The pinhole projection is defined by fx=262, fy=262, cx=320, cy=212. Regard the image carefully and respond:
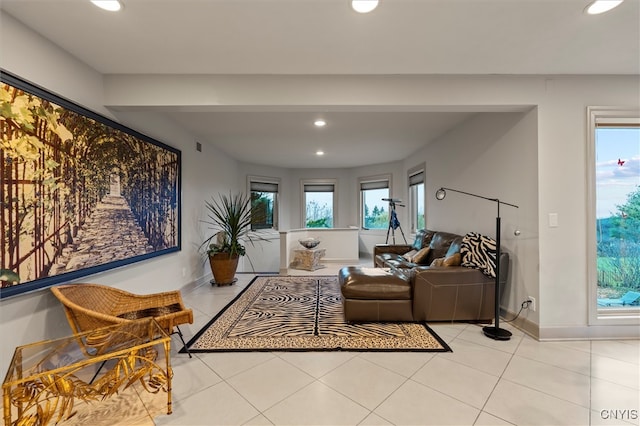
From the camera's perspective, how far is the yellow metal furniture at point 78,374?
1283mm

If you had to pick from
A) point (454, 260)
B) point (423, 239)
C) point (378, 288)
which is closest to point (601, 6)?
point (454, 260)

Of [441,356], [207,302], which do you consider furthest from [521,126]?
[207,302]

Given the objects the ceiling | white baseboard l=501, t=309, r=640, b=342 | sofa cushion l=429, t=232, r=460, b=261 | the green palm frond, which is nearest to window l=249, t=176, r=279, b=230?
the green palm frond

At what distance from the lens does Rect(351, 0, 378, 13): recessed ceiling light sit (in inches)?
62.1

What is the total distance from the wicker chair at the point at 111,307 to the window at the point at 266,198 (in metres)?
4.03

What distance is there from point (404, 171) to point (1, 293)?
6.19 meters

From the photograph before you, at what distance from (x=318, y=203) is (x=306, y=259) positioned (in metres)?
2.53

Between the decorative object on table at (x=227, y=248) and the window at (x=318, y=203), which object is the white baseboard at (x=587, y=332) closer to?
the decorative object on table at (x=227, y=248)

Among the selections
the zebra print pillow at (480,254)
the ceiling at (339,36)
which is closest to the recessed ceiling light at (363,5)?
the ceiling at (339,36)

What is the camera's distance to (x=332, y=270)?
5371 millimetres

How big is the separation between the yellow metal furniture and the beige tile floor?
12.8 inches

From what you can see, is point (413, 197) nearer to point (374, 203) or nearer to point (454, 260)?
point (374, 203)

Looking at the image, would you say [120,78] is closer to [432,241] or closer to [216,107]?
[216,107]

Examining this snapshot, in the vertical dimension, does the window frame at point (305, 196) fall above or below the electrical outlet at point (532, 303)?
above
